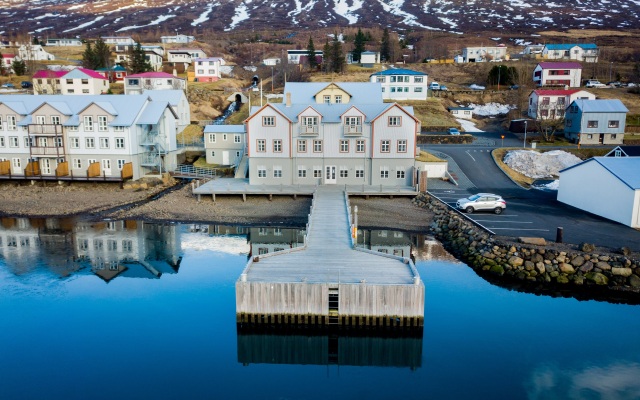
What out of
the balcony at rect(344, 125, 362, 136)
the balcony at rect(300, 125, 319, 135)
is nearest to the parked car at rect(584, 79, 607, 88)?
the balcony at rect(344, 125, 362, 136)

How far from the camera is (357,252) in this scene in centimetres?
2392

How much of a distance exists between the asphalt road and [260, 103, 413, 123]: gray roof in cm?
788

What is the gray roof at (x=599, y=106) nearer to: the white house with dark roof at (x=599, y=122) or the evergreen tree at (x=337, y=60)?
the white house with dark roof at (x=599, y=122)

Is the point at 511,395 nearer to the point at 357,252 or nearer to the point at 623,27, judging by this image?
the point at 357,252

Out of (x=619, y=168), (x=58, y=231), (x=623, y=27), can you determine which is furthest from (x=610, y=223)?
(x=623, y=27)

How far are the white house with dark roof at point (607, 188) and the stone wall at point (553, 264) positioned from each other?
580 centimetres

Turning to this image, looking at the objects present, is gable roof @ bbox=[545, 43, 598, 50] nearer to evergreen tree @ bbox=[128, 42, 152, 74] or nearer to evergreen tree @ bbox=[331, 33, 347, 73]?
evergreen tree @ bbox=[331, 33, 347, 73]

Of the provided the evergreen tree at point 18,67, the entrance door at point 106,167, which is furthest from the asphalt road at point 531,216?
the evergreen tree at point 18,67

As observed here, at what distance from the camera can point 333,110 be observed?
140 ft

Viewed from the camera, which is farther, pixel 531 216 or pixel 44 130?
pixel 44 130

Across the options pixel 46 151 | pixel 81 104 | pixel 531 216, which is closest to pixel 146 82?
pixel 81 104

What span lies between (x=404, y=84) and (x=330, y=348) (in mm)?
60899

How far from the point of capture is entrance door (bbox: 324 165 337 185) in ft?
139

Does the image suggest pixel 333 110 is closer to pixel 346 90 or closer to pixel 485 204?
pixel 346 90
